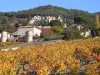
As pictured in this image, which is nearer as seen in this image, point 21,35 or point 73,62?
point 73,62

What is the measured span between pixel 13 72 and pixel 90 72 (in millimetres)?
3319

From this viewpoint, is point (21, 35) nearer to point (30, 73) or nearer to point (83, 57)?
point (83, 57)

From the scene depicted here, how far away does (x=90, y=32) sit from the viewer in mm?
81375

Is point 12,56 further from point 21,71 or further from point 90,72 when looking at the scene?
point 90,72

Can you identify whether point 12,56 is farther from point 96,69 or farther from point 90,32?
point 90,32

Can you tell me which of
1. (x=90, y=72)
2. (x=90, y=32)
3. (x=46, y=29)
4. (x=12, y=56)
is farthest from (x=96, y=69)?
(x=46, y=29)

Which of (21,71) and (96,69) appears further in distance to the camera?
(21,71)

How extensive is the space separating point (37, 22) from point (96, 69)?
5001 inches

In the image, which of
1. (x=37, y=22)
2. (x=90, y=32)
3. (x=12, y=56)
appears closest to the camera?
(x=12, y=56)

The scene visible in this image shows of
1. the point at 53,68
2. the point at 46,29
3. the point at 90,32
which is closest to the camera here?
the point at 53,68

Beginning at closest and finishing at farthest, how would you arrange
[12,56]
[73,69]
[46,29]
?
[73,69], [12,56], [46,29]

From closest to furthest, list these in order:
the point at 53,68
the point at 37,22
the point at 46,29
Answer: the point at 53,68
the point at 46,29
the point at 37,22

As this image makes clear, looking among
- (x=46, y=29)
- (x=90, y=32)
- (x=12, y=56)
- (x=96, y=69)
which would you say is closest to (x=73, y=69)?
(x=96, y=69)

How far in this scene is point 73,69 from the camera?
17.0 m
